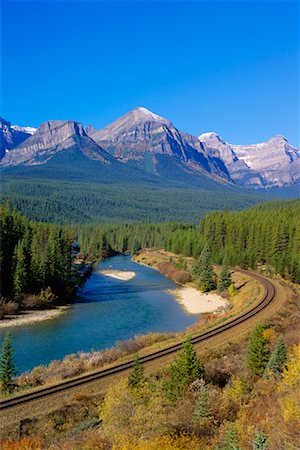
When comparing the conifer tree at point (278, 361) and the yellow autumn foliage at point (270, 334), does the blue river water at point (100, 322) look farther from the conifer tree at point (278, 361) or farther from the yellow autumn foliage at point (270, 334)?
the conifer tree at point (278, 361)

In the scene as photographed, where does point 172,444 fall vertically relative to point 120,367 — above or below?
above

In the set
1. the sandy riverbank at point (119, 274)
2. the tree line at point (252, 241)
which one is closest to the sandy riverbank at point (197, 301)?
the tree line at point (252, 241)

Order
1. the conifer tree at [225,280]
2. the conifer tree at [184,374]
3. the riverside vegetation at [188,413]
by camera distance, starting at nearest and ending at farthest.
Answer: the riverside vegetation at [188,413]
the conifer tree at [184,374]
the conifer tree at [225,280]

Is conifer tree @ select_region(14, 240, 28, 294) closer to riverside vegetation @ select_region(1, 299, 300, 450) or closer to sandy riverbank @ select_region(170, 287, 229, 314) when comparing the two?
sandy riverbank @ select_region(170, 287, 229, 314)

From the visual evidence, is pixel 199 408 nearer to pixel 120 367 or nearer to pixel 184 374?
pixel 184 374

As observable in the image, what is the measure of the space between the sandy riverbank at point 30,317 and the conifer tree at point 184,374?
1366 inches

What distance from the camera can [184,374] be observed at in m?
24.7

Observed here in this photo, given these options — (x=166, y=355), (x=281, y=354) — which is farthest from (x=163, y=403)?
(x=166, y=355)

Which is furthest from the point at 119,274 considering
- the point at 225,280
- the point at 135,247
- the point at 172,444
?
the point at 172,444

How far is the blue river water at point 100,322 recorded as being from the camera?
44781 millimetres

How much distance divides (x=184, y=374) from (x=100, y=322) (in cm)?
3248

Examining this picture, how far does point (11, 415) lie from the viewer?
24.7 m

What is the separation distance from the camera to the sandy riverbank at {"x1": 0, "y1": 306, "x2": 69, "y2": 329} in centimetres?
5434

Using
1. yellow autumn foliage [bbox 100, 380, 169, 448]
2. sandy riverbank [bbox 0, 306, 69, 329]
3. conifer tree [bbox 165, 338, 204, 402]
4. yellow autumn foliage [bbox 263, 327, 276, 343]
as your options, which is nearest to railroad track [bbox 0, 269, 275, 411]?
yellow autumn foliage [bbox 263, 327, 276, 343]
